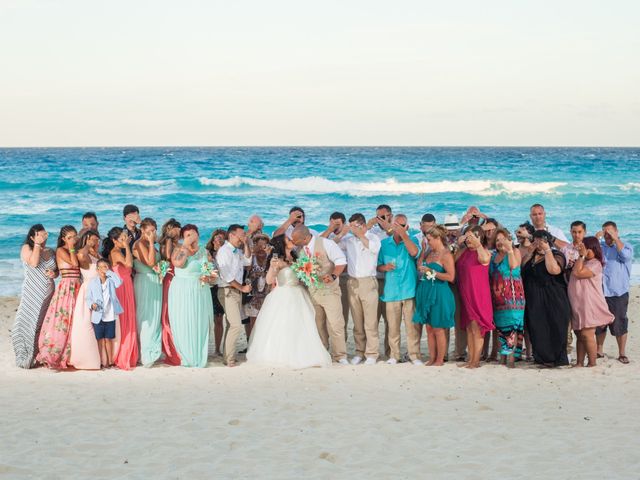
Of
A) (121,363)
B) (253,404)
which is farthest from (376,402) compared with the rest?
(121,363)

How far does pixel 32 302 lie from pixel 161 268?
5.12ft

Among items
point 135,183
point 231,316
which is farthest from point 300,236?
point 135,183

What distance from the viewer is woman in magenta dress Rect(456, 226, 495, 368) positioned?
349 inches

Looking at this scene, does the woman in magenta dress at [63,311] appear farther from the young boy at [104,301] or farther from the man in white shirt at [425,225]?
the man in white shirt at [425,225]

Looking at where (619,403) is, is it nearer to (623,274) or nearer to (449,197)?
(623,274)

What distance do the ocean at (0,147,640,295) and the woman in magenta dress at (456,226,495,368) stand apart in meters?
11.7

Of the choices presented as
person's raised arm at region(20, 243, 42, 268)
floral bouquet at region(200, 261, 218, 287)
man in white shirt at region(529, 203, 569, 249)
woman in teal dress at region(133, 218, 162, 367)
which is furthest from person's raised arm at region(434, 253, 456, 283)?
person's raised arm at region(20, 243, 42, 268)

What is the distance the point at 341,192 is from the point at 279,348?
1179 inches

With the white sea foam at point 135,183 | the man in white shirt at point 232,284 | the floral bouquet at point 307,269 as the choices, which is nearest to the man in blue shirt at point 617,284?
the floral bouquet at point 307,269

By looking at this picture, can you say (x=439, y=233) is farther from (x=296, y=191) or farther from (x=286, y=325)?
(x=296, y=191)

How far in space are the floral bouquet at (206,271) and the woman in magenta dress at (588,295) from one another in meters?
4.00

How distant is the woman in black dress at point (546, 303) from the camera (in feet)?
29.2

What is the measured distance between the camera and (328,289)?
368 inches

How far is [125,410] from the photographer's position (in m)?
7.55
